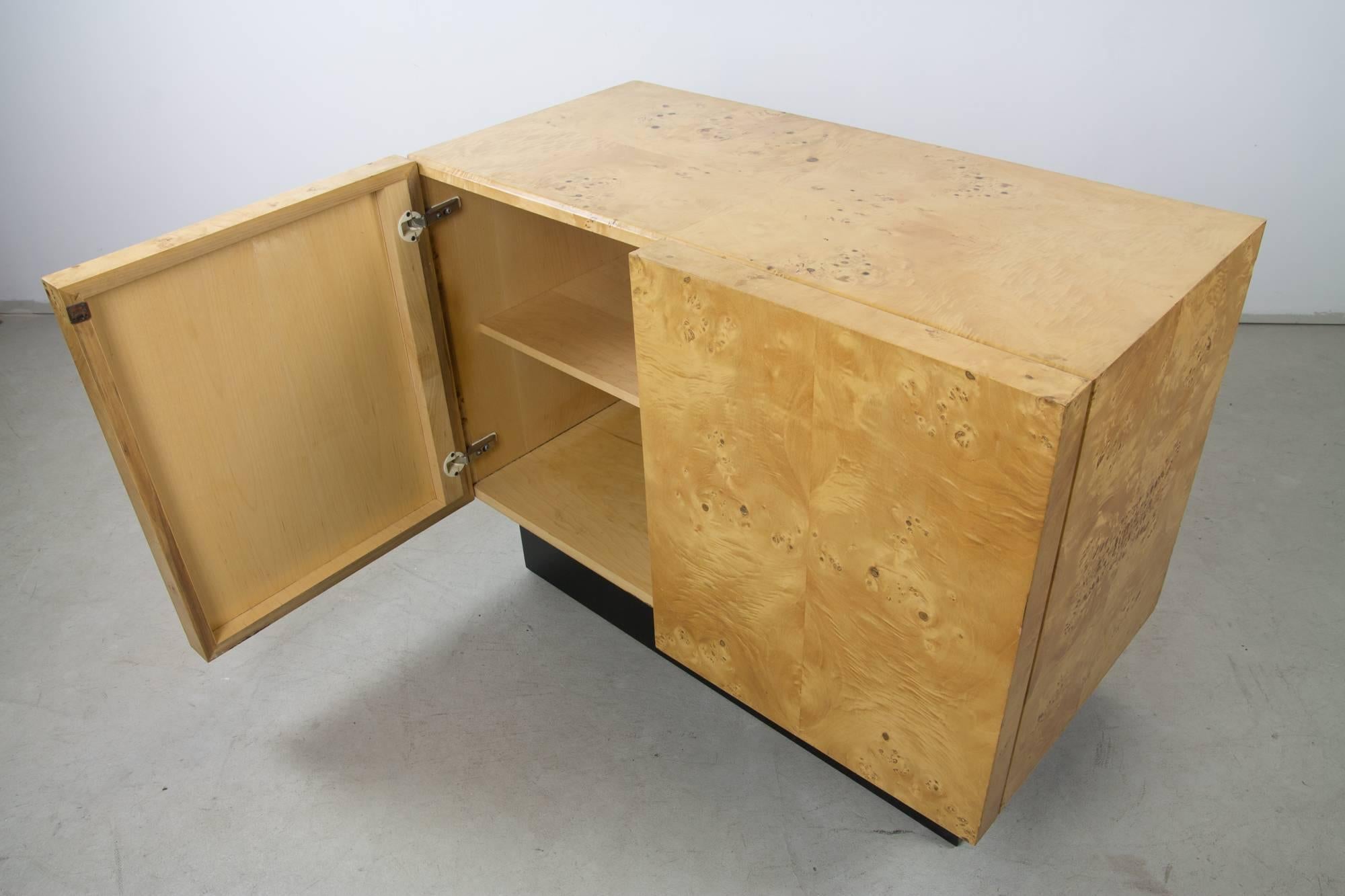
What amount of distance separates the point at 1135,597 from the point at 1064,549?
49 cm

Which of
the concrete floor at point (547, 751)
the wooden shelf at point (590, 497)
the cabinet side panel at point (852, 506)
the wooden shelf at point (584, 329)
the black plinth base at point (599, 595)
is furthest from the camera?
the black plinth base at point (599, 595)

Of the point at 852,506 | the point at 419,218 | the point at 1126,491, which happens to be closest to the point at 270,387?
the point at 419,218

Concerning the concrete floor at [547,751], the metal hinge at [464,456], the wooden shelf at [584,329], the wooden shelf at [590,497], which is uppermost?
the wooden shelf at [584,329]

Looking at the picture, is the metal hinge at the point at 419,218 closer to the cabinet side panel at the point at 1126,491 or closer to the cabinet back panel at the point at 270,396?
the cabinet back panel at the point at 270,396

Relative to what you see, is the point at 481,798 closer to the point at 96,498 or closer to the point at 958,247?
the point at 958,247

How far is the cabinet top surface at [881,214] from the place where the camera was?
1.28 meters

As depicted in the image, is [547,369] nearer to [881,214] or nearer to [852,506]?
[881,214]

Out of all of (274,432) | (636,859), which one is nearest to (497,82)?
(274,432)

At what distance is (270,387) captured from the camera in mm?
1652

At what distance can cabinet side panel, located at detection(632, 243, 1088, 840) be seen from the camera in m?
1.18

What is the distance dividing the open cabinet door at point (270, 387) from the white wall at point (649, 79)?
1.39 m

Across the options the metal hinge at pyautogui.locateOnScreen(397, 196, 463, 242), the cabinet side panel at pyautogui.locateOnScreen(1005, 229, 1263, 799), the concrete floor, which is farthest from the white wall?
the cabinet side panel at pyautogui.locateOnScreen(1005, 229, 1263, 799)

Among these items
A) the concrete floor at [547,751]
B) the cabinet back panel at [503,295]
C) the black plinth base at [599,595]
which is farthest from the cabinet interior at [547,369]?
the concrete floor at [547,751]

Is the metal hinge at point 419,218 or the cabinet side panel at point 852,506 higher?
the metal hinge at point 419,218
